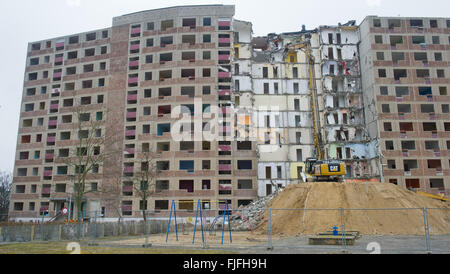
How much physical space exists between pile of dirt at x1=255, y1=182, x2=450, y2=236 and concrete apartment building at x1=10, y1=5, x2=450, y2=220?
797 inches

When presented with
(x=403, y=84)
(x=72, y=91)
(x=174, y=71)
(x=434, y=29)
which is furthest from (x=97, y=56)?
(x=434, y=29)

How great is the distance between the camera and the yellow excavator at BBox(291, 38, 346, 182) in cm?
4081

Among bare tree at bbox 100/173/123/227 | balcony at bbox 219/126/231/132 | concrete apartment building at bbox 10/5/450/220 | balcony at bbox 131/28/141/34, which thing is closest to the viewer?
concrete apartment building at bbox 10/5/450/220

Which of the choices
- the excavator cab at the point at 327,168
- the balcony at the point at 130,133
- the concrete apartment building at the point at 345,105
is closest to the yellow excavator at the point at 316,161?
the excavator cab at the point at 327,168

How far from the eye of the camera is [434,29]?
63281mm

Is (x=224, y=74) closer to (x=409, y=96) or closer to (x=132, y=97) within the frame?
(x=132, y=97)

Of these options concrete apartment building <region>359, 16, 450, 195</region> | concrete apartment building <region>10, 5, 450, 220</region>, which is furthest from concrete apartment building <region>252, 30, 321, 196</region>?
concrete apartment building <region>359, 16, 450, 195</region>

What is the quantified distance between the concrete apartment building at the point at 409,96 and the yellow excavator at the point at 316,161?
29.5 feet

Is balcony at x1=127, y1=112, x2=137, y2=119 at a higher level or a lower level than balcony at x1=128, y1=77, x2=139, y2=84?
lower

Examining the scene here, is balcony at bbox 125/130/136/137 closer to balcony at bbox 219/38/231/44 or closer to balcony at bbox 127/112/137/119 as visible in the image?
balcony at bbox 127/112/137/119

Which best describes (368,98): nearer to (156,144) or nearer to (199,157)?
(199,157)

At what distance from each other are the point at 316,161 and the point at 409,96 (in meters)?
29.8

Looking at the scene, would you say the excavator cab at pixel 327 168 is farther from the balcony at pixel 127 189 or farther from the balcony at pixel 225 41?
the balcony at pixel 127 189

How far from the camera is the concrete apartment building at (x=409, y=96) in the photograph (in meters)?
57.3
